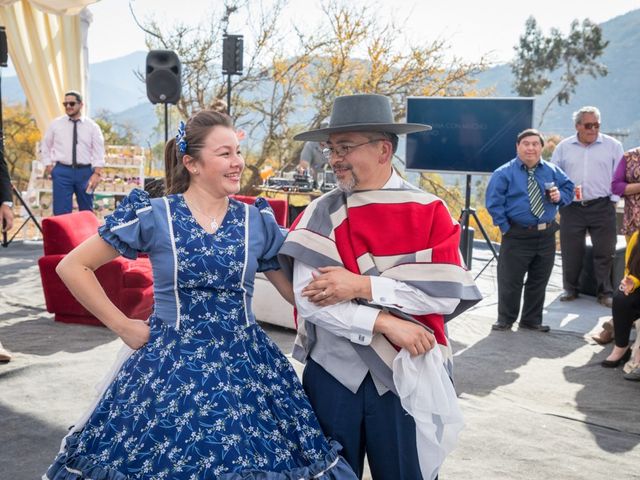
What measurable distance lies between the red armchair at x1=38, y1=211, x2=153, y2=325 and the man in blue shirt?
2.61m

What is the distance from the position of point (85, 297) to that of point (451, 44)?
11.3 meters

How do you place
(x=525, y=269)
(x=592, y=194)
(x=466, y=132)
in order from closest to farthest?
(x=525, y=269)
(x=592, y=194)
(x=466, y=132)

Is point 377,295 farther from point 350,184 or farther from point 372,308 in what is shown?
point 350,184

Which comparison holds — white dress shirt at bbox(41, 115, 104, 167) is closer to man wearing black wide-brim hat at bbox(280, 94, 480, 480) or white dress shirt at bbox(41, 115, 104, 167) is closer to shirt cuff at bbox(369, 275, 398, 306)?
man wearing black wide-brim hat at bbox(280, 94, 480, 480)

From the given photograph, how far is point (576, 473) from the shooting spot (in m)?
2.86

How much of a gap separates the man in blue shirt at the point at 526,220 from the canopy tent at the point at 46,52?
6089 millimetres

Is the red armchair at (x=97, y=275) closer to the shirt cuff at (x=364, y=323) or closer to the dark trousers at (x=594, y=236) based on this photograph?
the shirt cuff at (x=364, y=323)

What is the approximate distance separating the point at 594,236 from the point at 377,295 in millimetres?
5148

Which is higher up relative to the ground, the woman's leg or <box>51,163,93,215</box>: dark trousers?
<box>51,163,93,215</box>: dark trousers

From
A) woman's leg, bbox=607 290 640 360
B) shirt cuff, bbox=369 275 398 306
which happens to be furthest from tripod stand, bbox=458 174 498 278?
shirt cuff, bbox=369 275 398 306

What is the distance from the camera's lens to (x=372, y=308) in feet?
5.76

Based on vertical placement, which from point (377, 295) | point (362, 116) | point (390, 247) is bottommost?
point (377, 295)

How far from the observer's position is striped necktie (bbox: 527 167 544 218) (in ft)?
17.1

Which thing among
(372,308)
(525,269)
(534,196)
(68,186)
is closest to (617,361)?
(525,269)
